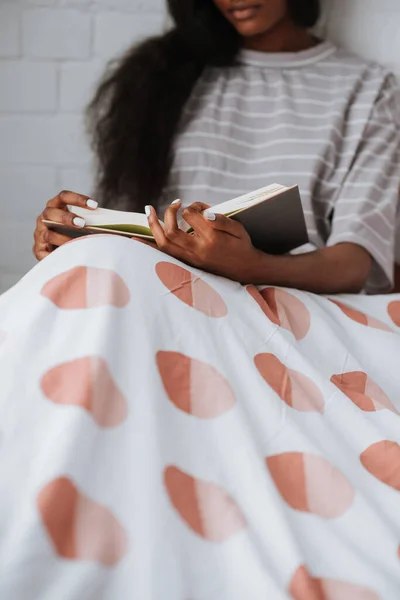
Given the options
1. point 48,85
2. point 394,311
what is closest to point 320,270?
point 394,311

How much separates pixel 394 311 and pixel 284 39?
2.06ft

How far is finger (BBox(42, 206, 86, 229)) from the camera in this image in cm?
91

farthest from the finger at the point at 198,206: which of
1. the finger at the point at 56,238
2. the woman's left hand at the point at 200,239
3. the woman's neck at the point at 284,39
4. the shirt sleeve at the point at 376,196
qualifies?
the woman's neck at the point at 284,39

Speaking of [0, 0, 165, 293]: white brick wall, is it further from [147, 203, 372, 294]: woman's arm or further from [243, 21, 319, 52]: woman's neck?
[147, 203, 372, 294]: woman's arm

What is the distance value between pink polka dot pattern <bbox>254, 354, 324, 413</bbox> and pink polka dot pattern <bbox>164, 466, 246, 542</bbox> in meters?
0.15

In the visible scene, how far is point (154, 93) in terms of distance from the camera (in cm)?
131

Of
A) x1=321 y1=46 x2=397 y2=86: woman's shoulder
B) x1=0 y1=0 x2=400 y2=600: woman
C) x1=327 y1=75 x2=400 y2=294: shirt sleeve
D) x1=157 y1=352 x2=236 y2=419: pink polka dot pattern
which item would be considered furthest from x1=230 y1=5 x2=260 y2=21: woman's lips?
x1=157 y1=352 x2=236 y2=419: pink polka dot pattern

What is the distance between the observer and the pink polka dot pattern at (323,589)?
54 centimetres

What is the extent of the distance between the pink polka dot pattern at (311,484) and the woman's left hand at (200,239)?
308mm

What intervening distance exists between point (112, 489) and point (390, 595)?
0.23m

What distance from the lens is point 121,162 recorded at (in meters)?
1.32

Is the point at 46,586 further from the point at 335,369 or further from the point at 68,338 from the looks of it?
the point at 335,369

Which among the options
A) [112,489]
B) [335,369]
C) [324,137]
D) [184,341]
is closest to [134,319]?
[184,341]

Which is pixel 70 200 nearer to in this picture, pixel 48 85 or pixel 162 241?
pixel 162 241
